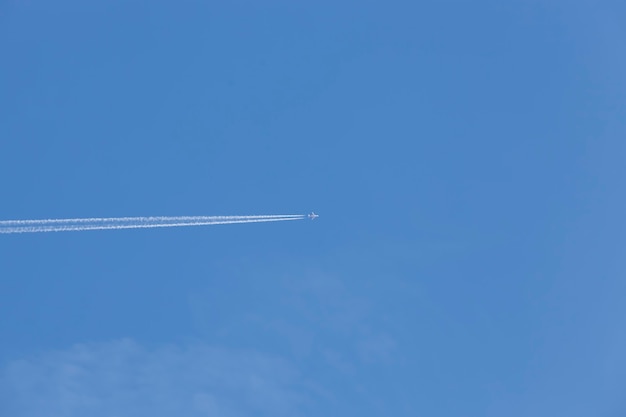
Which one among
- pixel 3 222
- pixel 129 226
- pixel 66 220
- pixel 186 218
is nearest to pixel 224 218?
pixel 186 218

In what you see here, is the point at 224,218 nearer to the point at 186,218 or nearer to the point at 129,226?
the point at 186,218

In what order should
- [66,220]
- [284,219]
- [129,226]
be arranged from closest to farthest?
1. [66,220]
2. [129,226]
3. [284,219]

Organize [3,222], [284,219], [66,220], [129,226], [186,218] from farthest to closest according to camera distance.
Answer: [284,219] < [186,218] < [129,226] < [66,220] < [3,222]

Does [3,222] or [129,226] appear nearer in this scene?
[3,222]

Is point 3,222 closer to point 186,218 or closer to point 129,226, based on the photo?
point 129,226

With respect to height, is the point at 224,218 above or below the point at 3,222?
above

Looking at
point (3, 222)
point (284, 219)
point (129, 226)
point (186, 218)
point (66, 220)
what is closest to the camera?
point (3, 222)

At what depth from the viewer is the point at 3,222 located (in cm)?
5928

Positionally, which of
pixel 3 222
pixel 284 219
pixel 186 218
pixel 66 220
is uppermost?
pixel 284 219

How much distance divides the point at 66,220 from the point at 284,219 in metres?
30.6

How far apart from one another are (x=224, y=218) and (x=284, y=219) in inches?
419

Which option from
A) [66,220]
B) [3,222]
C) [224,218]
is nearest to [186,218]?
[224,218]

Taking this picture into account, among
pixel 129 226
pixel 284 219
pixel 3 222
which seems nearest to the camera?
pixel 3 222

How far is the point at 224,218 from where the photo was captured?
82812 millimetres
